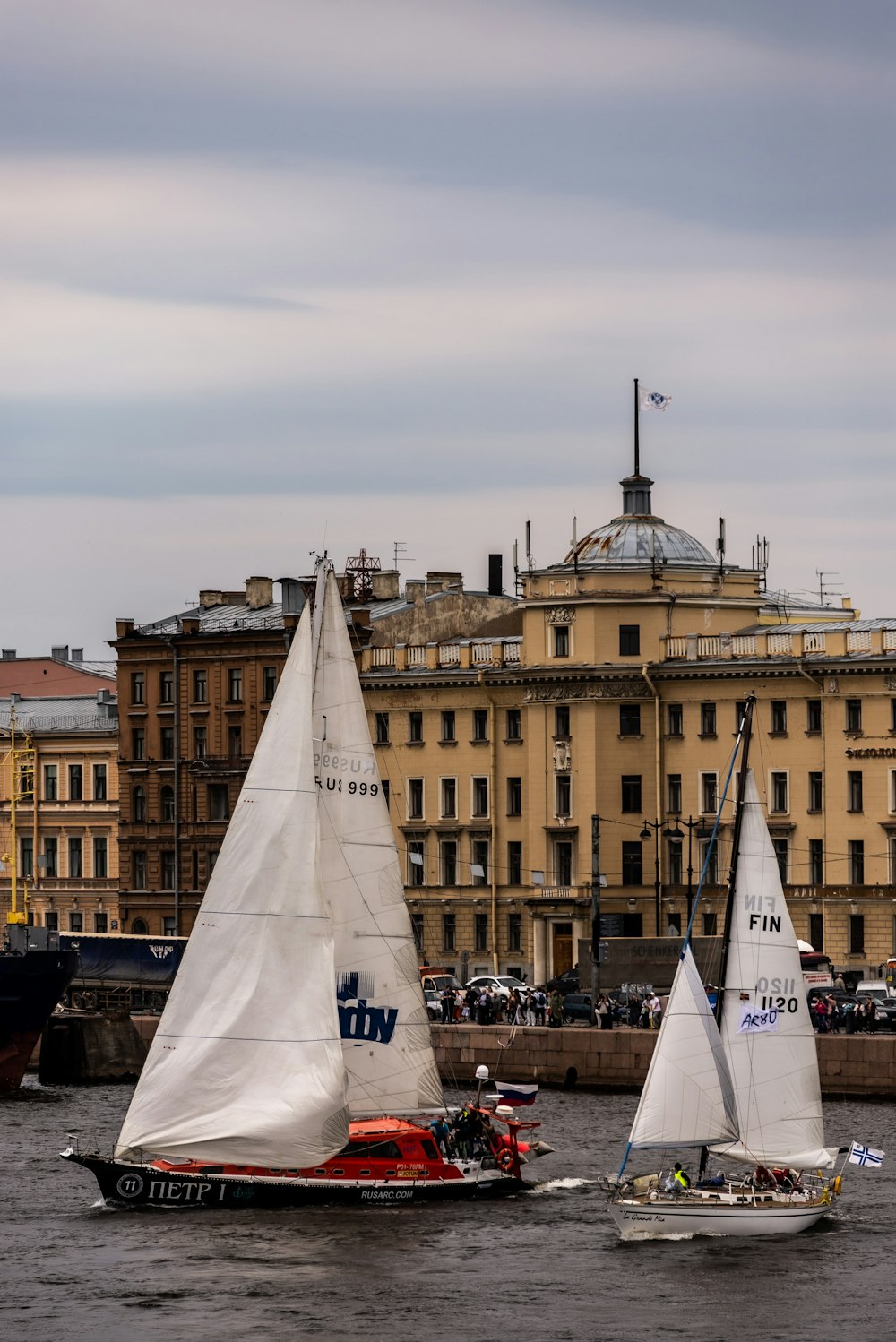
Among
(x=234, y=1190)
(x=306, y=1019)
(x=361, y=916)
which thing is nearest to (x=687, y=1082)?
(x=306, y=1019)

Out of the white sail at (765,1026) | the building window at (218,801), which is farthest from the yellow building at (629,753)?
the white sail at (765,1026)

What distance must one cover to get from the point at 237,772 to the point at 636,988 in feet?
96.8

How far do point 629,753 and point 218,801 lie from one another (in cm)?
1754

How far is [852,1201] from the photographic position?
54.5 m

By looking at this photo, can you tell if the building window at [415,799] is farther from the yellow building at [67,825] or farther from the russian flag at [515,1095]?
the russian flag at [515,1095]

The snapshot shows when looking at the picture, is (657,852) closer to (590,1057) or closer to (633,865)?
(633,865)

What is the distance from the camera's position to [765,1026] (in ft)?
165

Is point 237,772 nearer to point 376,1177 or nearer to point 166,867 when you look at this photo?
point 166,867

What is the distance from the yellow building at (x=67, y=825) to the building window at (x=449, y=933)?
1512 centimetres

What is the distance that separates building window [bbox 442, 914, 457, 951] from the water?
4928 centimetres

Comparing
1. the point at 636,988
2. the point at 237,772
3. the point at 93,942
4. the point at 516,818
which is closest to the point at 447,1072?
the point at 636,988

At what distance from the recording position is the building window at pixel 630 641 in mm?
101812

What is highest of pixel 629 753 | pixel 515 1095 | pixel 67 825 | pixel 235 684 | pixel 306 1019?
pixel 235 684

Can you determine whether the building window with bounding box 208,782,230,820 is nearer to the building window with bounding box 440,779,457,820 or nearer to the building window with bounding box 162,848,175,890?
the building window with bounding box 162,848,175,890
